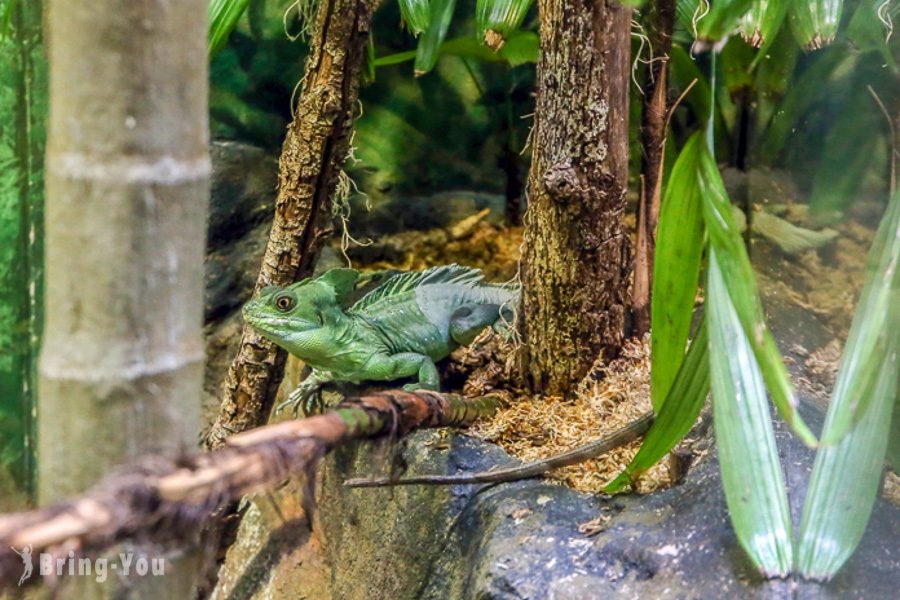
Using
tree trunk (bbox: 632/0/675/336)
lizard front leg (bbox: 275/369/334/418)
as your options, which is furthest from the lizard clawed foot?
tree trunk (bbox: 632/0/675/336)

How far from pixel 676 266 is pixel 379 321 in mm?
1246

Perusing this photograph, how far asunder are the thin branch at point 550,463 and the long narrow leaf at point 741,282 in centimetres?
49

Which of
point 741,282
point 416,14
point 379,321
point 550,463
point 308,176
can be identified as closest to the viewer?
point 741,282

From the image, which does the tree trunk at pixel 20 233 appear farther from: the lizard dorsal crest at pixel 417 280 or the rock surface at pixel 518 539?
the lizard dorsal crest at pixel 417 280

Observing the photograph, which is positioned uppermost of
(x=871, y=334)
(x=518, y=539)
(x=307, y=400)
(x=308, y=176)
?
(x=871, y=334)

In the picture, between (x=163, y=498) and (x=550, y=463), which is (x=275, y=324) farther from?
(x=163, y=498)

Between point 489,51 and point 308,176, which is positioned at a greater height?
point 489,51

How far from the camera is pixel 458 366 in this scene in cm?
262

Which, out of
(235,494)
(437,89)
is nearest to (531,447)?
(235,494)

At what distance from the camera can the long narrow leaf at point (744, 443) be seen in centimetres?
127

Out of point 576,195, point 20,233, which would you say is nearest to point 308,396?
point 576,195

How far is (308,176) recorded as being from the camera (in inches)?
89.1

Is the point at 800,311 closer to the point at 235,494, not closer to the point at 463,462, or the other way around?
the point at 463,462

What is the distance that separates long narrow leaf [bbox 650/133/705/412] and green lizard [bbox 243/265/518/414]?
925 millimetres
